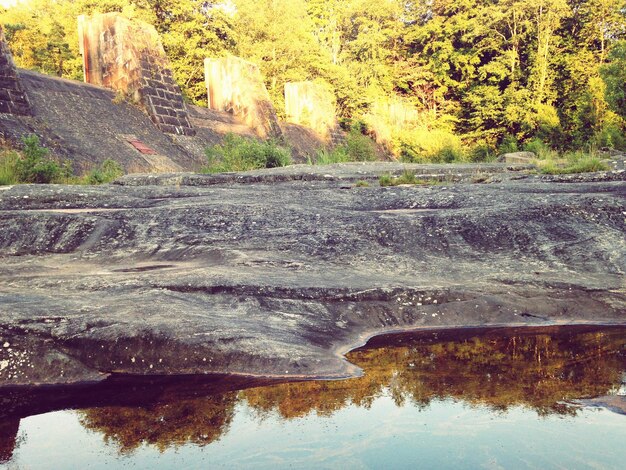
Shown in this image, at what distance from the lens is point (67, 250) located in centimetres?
421

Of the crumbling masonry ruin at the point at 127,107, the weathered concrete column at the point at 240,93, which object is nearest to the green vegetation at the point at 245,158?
the crumbling masonry ruin at the point at 127,107

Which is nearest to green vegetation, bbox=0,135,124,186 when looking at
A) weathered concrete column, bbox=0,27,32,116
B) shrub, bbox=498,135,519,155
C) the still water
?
weathered concrete column, bbox=0,27,32,116

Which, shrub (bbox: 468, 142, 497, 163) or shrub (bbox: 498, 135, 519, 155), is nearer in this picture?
shrub (bbox: 468, 142, 497, 163)

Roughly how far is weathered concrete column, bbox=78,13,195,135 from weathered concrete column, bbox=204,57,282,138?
3.66 meters

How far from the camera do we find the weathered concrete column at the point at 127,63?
1477 cm

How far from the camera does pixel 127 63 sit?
48.8ft

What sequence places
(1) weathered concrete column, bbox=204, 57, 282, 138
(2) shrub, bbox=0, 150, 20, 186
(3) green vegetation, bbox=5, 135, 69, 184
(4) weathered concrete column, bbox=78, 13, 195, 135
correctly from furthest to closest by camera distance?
(1) weathered concrete column, bbox=204, 57, 282, 138, (4) weathered concrete column, bbox=78, 13, 195, 135, (3) green vegetation, bbox=5, 135, 69, 184, (2) shrub, bbox=0, 150, 20, 186

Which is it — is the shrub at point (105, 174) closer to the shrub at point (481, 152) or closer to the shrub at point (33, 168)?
the shrub at point (33, 168)

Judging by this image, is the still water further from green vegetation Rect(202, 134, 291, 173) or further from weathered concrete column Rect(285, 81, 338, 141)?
weathered concrete column Rect(285, 81, 338, 141)

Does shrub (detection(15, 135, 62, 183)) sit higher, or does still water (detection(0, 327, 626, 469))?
shrub (detection(15, 135, 62, 183))

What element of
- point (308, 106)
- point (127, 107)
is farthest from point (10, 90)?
point (308, 106)

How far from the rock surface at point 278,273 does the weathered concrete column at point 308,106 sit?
1830 centimetres

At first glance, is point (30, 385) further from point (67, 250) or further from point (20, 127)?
point (20, 127)

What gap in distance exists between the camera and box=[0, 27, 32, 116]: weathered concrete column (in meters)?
11.1
